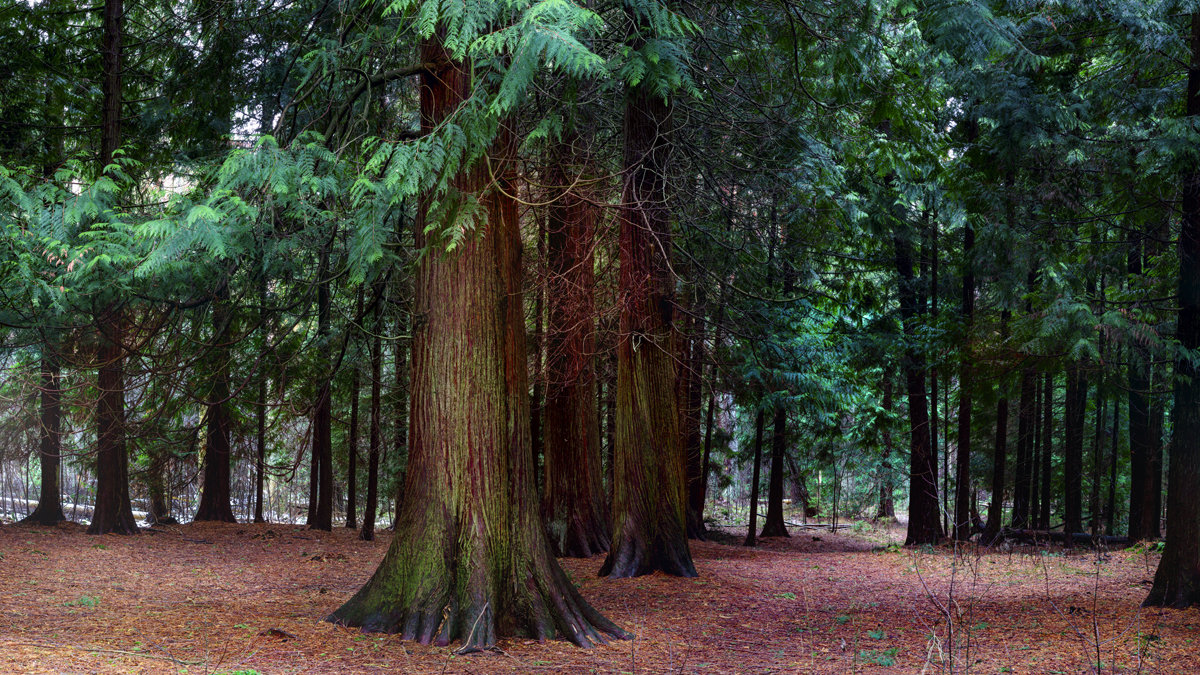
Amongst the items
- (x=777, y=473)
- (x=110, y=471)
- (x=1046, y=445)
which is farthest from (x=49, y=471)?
(x=1046, y=445)

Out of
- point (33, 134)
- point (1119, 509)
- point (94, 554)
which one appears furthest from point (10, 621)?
point (1119, 509)

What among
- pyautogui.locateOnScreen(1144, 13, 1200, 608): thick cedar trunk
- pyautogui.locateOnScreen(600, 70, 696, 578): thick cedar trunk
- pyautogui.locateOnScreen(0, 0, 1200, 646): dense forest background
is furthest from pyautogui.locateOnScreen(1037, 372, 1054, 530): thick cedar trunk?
pyautogui.locateOnScreen(600, 70, 696, 578): thick cedar trunk

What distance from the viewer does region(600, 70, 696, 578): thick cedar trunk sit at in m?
10.0

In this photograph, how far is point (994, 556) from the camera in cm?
1453

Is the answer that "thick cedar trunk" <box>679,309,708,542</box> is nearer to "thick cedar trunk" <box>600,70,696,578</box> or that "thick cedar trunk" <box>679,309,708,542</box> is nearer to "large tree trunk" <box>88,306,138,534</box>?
"thick cedar trunk" <box>600,70,696,578</box>

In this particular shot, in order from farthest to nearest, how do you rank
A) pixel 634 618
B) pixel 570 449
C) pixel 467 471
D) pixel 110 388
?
pixel 570 449
pixel 110 388
pixel 634 618
pixel 467 471

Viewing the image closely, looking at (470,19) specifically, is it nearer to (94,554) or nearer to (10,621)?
(10,621)

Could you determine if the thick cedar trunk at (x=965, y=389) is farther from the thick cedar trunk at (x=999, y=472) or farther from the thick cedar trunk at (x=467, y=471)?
the thick cedar trunk at (x=467, y=471)

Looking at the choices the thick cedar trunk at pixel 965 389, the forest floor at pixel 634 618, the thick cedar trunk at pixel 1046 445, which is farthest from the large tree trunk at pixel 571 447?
the thick cedar trunk at pixel 1046 445

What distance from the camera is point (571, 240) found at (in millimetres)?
11492

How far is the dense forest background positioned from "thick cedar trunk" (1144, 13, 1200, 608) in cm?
3

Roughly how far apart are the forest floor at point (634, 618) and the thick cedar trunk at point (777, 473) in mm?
5457

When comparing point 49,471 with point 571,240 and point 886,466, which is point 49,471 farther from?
point 886,466

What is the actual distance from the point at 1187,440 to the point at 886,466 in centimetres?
1594
